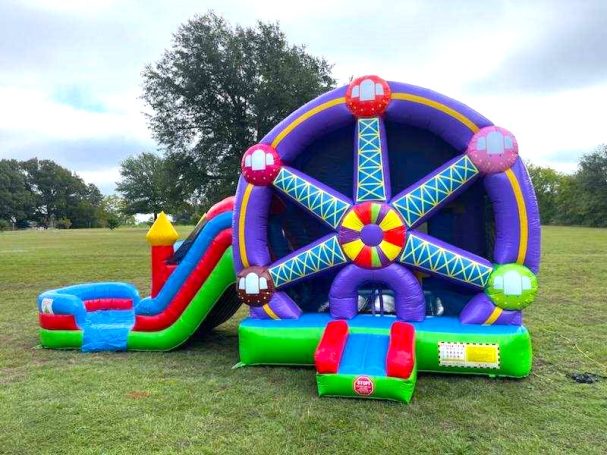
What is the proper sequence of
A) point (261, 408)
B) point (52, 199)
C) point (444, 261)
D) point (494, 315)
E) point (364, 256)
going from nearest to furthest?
point (261, 408), point (494, 315), point (444, 261), point (364, 256), point (52, 199)

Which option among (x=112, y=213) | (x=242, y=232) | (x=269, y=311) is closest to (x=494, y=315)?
(x=269, y=311)

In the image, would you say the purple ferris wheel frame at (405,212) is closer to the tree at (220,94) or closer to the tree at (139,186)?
the tree at (220,94)

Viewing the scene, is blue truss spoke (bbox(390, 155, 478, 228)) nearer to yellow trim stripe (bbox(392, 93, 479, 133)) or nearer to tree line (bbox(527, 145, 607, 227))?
yellow trim stripe (bbox(392, 93, 479, 133))

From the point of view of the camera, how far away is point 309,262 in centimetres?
460

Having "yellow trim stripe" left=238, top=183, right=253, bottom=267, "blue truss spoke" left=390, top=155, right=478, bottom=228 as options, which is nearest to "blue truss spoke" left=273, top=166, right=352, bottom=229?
"yellow trim stripe" left=238, top=183, right=253, bottom=267

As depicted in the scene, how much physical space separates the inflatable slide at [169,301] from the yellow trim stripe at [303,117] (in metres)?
0.93

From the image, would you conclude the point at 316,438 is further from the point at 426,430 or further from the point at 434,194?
the point at 434,194

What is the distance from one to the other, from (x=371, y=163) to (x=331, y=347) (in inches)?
63.9

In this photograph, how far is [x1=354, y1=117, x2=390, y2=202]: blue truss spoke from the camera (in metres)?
4.50

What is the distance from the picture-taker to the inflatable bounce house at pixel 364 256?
160 inches

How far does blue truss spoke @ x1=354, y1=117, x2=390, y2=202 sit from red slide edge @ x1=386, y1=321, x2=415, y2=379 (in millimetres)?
1117

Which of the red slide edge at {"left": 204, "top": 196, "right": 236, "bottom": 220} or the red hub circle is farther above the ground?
the red hub circle

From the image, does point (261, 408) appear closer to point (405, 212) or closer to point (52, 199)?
point (405, 212)

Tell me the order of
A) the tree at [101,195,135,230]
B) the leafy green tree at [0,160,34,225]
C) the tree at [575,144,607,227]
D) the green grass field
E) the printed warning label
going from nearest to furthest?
the green grass field < the printed warning label < the tree at [575,144,607,227] < the leafy green tree at [0,160,34,225] < the tree at [101,195,135,230]
